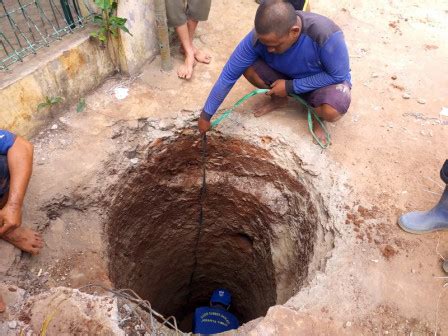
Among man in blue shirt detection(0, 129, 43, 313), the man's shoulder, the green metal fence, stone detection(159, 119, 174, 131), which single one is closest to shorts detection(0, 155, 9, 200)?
man in blue shirt detection(0, 129, 43, 313)

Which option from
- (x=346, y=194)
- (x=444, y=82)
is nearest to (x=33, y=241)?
(x=346, y=194)

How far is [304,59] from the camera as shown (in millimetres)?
2803

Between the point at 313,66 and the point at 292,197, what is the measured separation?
1.10 metres

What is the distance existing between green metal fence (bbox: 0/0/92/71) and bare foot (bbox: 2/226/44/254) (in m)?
1.36

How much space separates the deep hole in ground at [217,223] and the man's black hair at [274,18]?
1075mm

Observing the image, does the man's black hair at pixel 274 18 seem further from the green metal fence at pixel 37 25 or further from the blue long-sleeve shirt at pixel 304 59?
the green metal fence at pixel 37 25

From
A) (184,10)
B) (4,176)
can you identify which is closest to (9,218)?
(4,176)

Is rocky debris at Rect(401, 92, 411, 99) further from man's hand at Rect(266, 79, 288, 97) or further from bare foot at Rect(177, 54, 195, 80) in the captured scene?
bare foot at Rect(177, 54, 195, 80)

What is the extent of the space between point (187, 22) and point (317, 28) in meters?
1.56

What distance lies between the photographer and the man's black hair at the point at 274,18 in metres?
2.40

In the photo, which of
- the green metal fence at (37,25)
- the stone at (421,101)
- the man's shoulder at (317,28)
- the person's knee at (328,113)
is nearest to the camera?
the man's shoulder at (317,28)

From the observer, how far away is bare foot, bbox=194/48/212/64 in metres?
3.74

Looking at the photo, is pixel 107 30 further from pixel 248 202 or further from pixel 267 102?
pixel 248 202

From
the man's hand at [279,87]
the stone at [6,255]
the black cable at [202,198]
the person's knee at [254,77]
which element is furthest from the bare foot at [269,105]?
the stone at [6,255]
